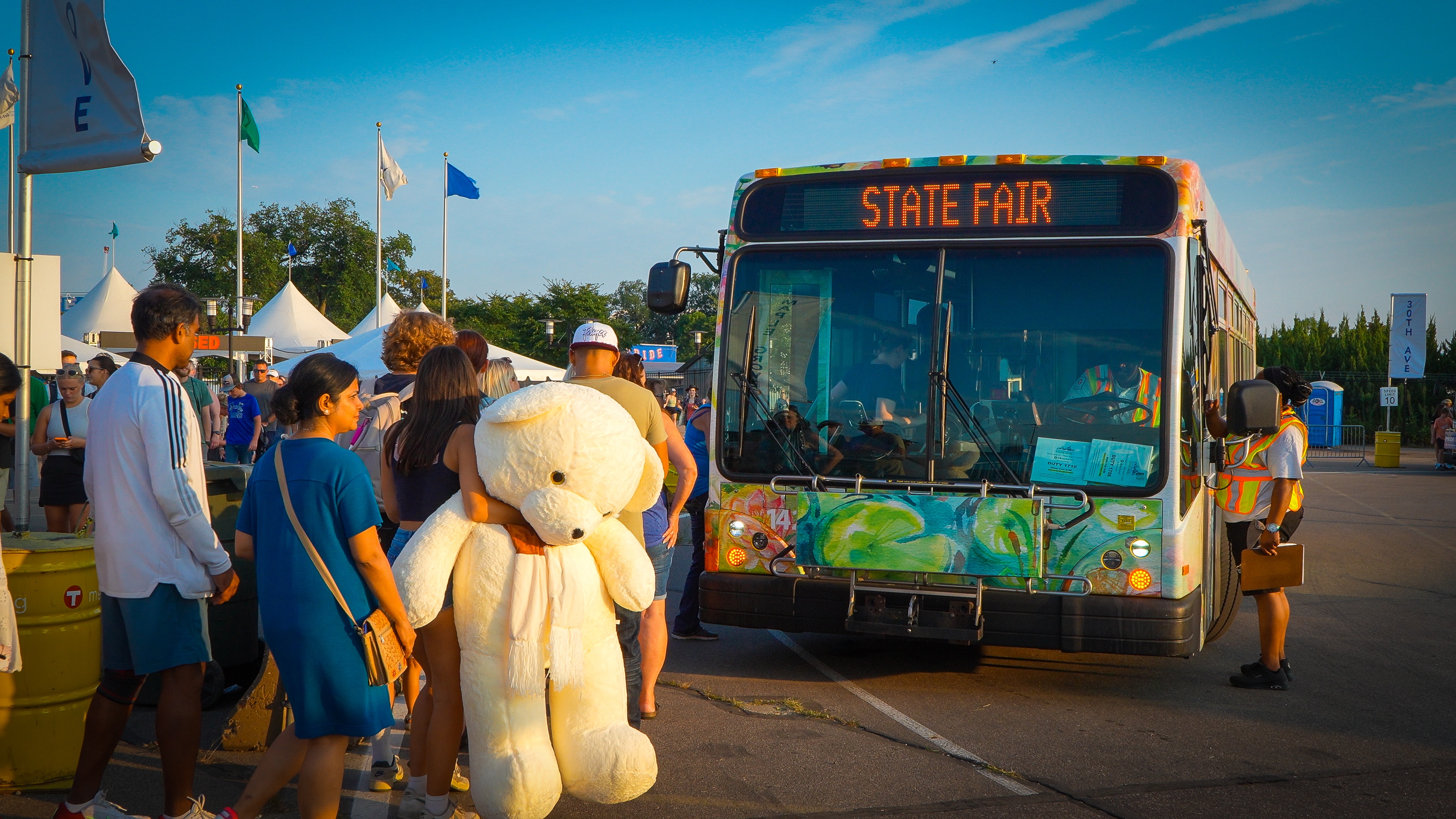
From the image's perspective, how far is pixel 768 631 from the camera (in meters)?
7.54

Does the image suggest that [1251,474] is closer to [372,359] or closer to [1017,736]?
[1017,736]

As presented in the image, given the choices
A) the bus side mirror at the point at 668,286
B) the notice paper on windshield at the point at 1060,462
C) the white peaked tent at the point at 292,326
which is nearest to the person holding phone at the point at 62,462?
the bus side mirror at the point at 668,286

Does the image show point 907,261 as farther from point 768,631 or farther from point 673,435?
point 768,631

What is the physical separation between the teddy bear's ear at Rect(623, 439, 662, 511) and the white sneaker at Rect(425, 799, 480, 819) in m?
1.14

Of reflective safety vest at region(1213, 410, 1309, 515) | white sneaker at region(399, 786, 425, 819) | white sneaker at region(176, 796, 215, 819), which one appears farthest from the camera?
reflective safety vest at region(1213, 410, 1309, 515)

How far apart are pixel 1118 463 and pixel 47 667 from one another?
467 cm

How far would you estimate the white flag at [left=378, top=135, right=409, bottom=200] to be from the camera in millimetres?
35469

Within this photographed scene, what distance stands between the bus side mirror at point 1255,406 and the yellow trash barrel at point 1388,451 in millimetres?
25853

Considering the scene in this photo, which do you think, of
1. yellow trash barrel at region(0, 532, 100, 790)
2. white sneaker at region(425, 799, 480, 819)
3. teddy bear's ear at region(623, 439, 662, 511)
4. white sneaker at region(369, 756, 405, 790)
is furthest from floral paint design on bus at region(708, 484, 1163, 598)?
yellow trash barrel at region(0, 532, 100, 790)

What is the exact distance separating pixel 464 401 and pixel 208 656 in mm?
1194

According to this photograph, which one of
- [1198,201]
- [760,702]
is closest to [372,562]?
[760,702]

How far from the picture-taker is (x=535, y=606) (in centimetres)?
335

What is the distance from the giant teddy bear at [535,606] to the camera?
333cm

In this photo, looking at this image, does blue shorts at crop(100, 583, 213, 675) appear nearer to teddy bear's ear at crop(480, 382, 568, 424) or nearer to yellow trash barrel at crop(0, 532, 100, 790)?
yellow trash barrel at crop(0, 532, 100, 790)
